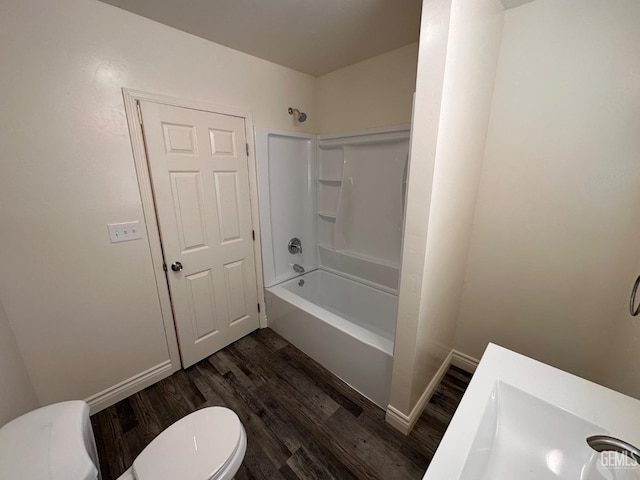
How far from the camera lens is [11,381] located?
1.14m

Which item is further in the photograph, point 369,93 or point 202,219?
point 369,93

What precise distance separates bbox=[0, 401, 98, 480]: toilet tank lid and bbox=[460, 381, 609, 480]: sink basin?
3.76 feet

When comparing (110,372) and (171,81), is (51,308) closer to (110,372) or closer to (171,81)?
(110,372)

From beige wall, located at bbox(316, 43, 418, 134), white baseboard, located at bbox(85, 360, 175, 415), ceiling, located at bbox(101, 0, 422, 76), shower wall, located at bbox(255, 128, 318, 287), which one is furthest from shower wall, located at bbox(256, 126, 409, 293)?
white baseboard, located at bbox(85, 360, 175, 415)

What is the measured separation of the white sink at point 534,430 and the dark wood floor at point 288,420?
2.58 ft

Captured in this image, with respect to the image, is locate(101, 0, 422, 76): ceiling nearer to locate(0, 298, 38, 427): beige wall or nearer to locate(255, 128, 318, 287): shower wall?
locate(255, 128, 318, 287): shower wall

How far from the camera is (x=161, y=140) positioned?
158 cm

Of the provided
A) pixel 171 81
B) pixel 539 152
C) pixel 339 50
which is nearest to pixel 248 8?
pixel 171 81

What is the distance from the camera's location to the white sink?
1.99 feet

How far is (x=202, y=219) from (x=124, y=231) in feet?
1.55

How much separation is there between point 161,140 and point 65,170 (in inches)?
20.0

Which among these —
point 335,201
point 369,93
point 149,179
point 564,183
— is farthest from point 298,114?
point 564,183

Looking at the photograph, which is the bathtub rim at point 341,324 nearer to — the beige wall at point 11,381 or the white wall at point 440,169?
the white wall at point 440,169

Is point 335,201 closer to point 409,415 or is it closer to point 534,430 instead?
point 409,415
